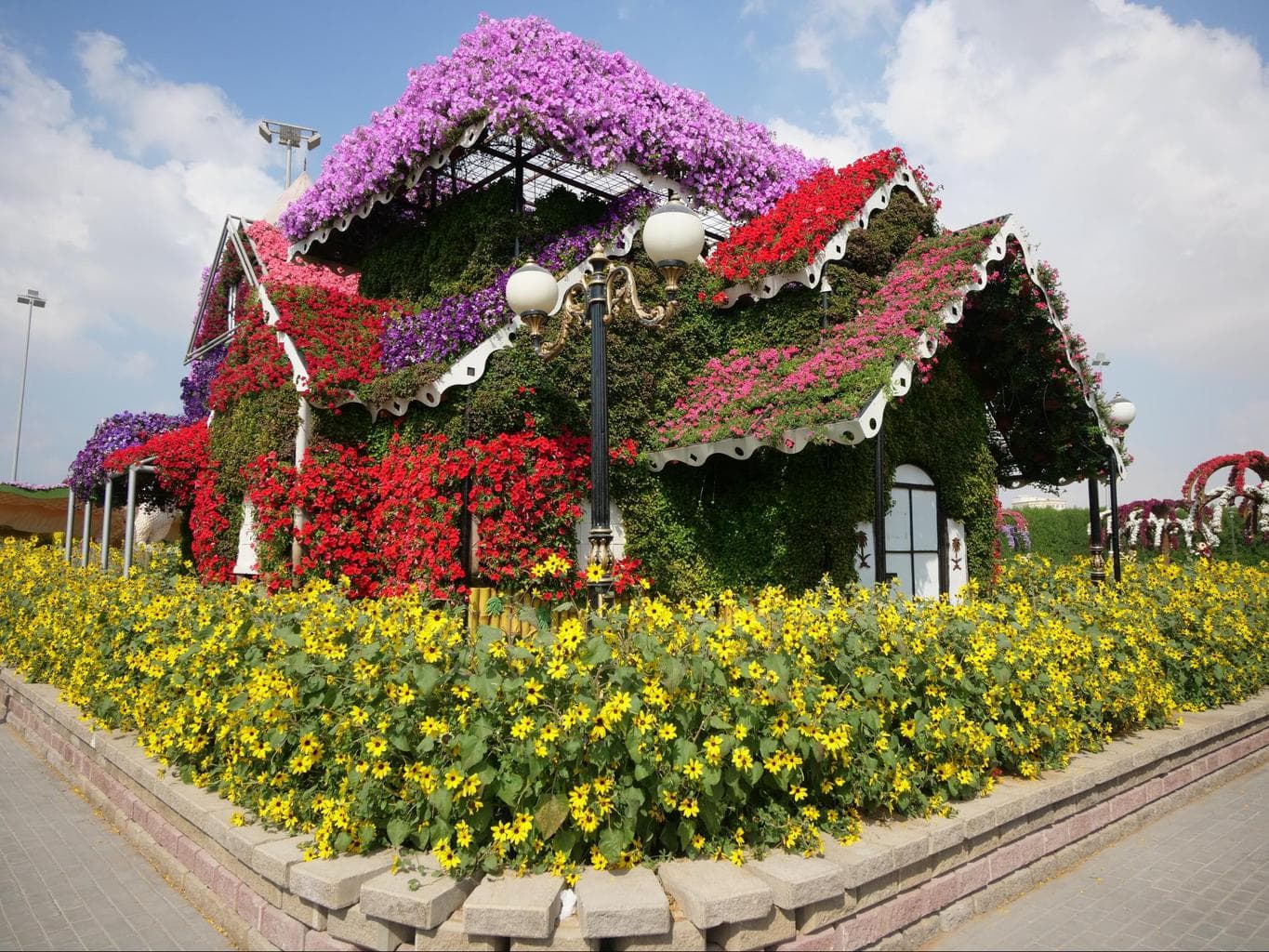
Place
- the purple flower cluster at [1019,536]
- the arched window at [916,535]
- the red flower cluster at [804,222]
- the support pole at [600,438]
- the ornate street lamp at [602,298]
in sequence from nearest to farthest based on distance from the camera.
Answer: the support pole at [600,438], the ornate street lamp at [602,298], the red flower cluster at [804,222], the arched window at [916,535], the purple flower cluster at [1019,536]

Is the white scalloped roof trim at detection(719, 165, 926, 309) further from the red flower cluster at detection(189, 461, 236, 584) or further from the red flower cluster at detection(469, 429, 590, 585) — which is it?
the red flower cluster at detection(189, 461, 236, 584)

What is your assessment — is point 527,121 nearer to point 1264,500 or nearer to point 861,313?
point 861,313

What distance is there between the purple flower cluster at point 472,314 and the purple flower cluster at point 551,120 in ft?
2.30

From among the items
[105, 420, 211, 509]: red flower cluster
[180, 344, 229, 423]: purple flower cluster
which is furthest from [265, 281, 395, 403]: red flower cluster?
[180, 344, 229, 423]: purple flower cluster

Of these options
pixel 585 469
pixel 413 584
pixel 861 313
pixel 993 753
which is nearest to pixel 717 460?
pixel 585 469

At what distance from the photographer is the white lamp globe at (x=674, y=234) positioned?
5.24 meters

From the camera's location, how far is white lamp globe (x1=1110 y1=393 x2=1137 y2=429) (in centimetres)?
984

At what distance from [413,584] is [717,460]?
12.0 feet

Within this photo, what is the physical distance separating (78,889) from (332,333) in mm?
6513

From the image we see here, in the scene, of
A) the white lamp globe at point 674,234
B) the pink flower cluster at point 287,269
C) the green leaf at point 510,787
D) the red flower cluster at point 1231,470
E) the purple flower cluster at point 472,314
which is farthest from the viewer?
the red flower cluster at point 1231,470

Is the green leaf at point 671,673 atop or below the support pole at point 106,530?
below

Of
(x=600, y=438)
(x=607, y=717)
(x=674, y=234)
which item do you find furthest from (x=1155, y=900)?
(x=674, y=234)

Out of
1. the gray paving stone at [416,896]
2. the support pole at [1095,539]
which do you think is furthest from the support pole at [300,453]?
the support pole at [1095,539]

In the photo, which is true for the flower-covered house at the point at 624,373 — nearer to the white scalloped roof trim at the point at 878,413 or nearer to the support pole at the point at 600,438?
the white scalloped roof trim at the point at 878,413
